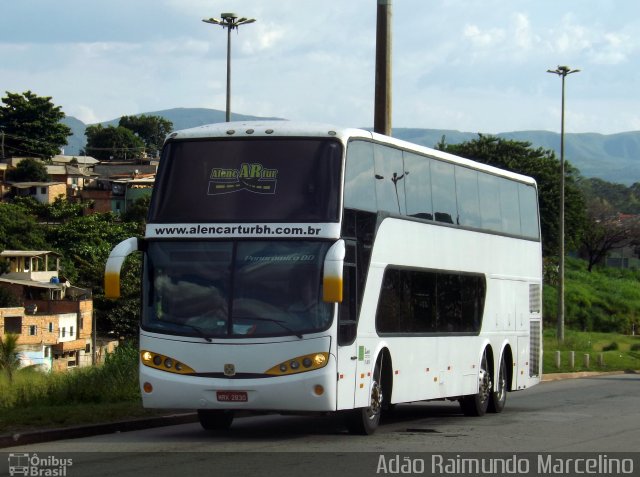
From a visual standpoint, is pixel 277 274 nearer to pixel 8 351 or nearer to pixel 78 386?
pixel 78 386

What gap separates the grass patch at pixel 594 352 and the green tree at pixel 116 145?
10268 centimetres

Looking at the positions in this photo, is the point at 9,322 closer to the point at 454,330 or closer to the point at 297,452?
the point at 454,330

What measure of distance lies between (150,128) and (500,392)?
5977 inches

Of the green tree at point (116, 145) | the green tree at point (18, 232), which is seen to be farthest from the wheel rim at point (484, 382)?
the green tree at point (116, 145)

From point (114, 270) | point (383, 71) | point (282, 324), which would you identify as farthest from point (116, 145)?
point (282, 324)

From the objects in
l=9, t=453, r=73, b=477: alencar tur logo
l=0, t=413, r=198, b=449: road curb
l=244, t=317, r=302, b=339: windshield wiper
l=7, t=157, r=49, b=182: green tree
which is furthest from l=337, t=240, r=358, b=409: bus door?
l=7, t=157, r=49, b=182: green tree

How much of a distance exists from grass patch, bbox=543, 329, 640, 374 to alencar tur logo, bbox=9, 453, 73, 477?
1115 inches

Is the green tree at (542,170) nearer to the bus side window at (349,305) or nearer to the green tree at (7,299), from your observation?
the green tree at (7,299)

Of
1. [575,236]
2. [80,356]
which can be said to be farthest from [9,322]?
[575,236]

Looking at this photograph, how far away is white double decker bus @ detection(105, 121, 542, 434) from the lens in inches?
566

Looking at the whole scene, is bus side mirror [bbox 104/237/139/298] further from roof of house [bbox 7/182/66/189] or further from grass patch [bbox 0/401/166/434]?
roof of house [bbox 7/182/66/189]

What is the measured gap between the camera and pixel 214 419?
16.5 m

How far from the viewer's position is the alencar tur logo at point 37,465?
11.5 m

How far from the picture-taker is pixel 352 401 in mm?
14891
